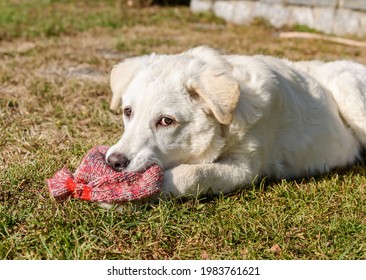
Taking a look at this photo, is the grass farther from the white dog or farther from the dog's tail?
the dog's tail

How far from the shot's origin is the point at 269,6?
13.7m

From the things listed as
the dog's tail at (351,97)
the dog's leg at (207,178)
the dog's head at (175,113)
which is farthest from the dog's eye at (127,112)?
the dog's tail at (351,97)

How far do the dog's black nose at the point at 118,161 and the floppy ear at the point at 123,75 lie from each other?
0.99 metres

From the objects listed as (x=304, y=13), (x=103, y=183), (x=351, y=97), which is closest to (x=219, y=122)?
(x=103, y=183)

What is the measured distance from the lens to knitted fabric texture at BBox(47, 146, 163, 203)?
13.1 feet

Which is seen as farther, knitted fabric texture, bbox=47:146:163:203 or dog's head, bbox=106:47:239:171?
dog's head, bbox=106:47:239:171

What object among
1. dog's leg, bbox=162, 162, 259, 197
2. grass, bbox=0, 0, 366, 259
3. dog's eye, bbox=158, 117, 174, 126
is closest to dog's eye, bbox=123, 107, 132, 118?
dog's eye, bbox=158, 117, 174, 126

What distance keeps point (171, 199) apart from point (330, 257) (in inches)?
47.5

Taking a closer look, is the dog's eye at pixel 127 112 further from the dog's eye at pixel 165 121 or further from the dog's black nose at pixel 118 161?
the dog's black nose at pixel 118 161

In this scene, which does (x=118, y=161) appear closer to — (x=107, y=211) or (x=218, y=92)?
(x=107, y=211)

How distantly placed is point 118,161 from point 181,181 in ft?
1.66

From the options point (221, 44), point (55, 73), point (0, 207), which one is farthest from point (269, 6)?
point (0, 207)

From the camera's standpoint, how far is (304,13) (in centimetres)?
1318

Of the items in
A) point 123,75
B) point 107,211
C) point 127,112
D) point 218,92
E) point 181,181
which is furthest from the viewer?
point 123,75
